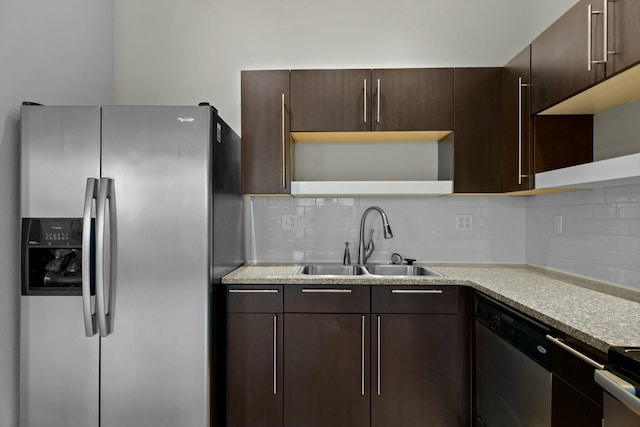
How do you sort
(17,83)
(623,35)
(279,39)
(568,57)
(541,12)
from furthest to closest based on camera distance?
(279,39), (541,12), (17,83), (568,57), (623,35)

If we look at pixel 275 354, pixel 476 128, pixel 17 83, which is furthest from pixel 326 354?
pixel 17 83

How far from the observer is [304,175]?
288 cm

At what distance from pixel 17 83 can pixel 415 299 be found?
7.93 ft

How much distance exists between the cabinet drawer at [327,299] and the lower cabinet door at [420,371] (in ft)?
0.42

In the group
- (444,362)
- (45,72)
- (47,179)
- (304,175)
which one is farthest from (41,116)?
(444,362)

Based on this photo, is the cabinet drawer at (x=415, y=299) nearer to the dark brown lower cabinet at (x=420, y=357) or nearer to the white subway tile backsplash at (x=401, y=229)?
the dark brown lower cabinet at (x=420, y=357)

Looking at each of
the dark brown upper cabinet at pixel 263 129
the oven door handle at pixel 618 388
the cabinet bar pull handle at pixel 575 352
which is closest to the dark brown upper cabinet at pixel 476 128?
the dark brown upper cabinet at pixel 263 129

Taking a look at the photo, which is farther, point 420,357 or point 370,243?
point 370,243

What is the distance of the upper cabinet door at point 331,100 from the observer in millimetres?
2492

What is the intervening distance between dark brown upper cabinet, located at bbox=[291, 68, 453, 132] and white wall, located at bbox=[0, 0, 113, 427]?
1389 millimetres

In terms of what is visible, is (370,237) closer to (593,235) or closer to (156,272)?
(593,235)

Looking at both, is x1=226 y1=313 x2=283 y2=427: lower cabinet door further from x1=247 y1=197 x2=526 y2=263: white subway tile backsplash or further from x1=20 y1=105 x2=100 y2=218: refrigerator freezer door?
x1=20 y1=105 x2=100 y2=218: refrigerator freezer door

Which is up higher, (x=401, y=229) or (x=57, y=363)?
(x=401, y=229)

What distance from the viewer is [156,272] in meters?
1.95
